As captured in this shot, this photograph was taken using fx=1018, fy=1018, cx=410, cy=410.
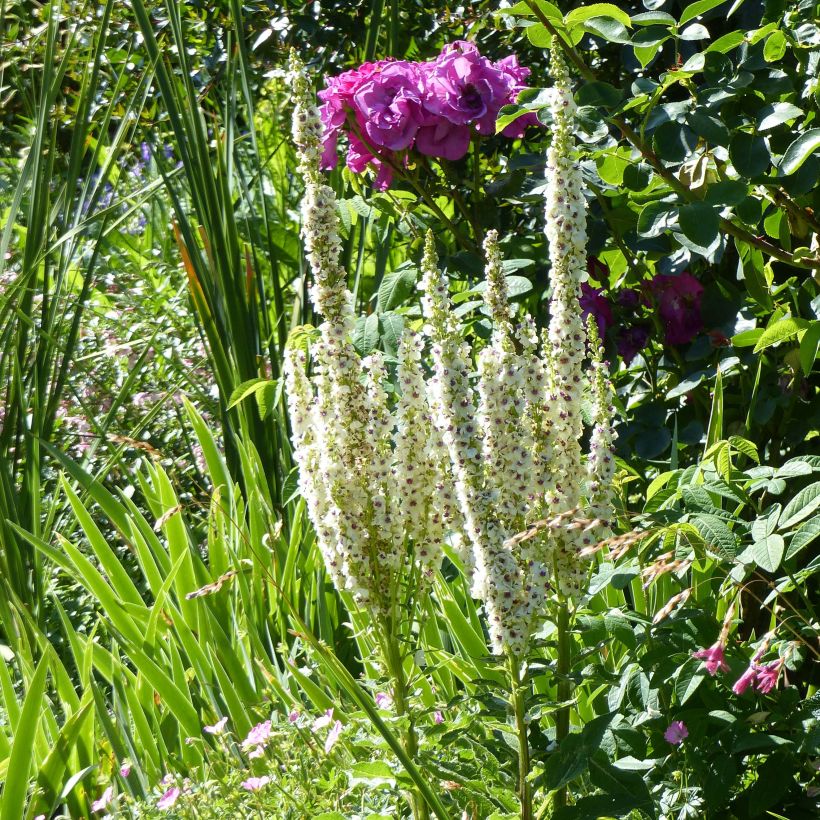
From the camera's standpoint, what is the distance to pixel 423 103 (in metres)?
2.12

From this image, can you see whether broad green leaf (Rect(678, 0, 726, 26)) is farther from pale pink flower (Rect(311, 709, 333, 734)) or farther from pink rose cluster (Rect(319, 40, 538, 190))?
pale pink flower (Rect(311, 709, 333, 734))

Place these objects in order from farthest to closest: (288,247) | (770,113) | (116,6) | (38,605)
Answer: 1. (116,6)
2. (288,247)
3. (38,605)
4. (770,113)

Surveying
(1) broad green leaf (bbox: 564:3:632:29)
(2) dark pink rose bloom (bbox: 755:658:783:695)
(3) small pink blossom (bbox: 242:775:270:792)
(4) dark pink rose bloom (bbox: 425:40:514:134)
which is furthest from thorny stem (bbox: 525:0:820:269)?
(3) small pink blossom (bbox: 242:775:270:792)

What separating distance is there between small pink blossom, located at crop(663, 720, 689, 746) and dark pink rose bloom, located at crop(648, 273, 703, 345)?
0.91m

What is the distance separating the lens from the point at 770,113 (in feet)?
5.84

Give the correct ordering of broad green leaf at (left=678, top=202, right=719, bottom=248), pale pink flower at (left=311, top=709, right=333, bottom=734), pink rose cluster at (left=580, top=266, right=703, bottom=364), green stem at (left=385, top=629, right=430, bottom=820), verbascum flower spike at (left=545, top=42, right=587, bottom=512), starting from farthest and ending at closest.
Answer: pink rose cluster at (left=580, top=266, right=703, bottom=364) → pale pink flower at (left=311, top=709, right=333, bottom=734) → broad green leaf at (left=678, top=202, right=719, bottom=248) → green stem at (left=385, top=629, right=430, bottom=820) → verbascum flower spike at (left=545, top=42, right=587, bottom=512)

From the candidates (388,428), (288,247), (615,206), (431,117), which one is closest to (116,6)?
(288,247)

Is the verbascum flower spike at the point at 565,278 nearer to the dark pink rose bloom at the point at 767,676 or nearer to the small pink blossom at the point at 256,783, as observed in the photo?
the dark pink rose bloom at the point at 767,676

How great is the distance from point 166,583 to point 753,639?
130cm

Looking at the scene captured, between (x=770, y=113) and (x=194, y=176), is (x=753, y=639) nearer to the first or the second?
(x=770, y=113)

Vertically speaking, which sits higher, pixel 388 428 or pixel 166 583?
pixel 388 428

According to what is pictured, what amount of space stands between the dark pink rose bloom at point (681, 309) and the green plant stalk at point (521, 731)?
Result: 3.31ft

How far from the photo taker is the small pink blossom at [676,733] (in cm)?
157

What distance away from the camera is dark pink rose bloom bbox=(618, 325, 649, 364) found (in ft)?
7.57
